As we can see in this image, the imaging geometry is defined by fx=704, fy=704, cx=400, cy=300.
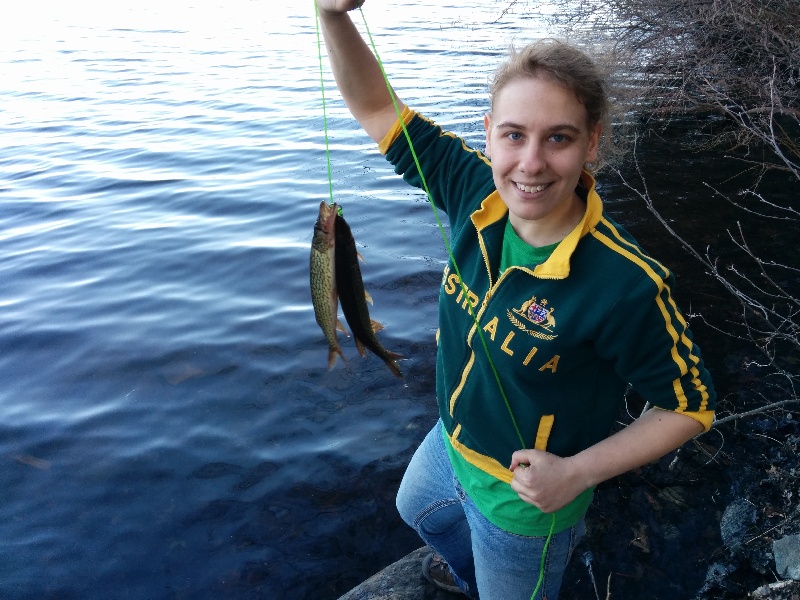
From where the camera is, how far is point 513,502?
8.48 feet

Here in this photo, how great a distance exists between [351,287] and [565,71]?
1.10 metres

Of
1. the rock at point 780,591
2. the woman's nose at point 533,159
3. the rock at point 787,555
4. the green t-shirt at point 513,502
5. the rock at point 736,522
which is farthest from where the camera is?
the rock at point 736,522

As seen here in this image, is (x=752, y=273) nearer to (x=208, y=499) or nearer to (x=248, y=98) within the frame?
(x=208, y=499)

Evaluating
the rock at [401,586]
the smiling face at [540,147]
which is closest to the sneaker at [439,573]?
the rock at [401,586]

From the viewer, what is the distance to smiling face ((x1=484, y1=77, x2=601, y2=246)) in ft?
7.38

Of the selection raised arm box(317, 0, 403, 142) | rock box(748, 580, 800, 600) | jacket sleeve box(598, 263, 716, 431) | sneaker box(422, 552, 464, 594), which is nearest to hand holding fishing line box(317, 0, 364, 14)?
raised arm box(317, 0, 403, 142)

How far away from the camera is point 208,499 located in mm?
4941

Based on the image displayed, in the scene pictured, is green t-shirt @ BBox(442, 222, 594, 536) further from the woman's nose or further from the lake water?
the lake water

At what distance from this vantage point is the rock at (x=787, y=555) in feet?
11.5

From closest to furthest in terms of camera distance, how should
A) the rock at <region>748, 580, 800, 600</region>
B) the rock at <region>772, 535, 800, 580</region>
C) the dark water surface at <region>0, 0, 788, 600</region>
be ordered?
1. the rock at <region>748, 580, 800, 600</region>
2. the rock at <region>772, 535, 800, 580</region>
3. the dark water surface at <region>0, 0, 788, 600</region>

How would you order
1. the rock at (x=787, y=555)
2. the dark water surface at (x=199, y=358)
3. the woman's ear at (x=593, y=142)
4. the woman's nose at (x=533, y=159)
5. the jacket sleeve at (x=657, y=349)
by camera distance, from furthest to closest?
1. the dark water surface at (x=199, y=358)
2. the rock at (x=787, y=555)
3. the woman's ear at (x=593, y=142)
4. the woman's nose at (x=533, y=159)
5. the jacket sleeve at (x=657, y=349)

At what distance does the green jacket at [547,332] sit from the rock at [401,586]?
139 centimetres

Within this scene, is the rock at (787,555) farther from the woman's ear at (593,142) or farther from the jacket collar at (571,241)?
the woman's ear at (593,142)

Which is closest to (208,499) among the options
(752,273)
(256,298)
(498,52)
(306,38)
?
(256,298)
